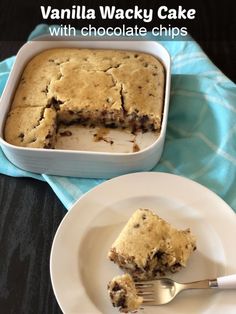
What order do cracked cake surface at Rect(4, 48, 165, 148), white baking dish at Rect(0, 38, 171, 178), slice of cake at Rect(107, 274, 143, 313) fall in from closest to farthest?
slice of cake at Rect(107, 274, 143, 313) < white baking dish at Rect(0, 38, 171, 178) < cracked cake surface at Rect(4, 48, 165, 148)

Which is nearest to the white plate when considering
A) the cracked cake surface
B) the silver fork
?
the silver fork

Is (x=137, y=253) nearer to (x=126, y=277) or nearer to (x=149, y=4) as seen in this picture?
(x=126, y=277)

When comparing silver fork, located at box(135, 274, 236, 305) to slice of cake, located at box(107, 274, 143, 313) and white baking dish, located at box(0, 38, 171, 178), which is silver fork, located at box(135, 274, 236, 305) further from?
white baking dish, located at box(0, 38, 171, 178)

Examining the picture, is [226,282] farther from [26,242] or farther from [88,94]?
[88,94]

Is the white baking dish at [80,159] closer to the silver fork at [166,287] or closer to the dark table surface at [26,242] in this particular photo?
the dark table surface at [26,242]

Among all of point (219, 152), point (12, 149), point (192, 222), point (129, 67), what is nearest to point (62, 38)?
point (129, 67)

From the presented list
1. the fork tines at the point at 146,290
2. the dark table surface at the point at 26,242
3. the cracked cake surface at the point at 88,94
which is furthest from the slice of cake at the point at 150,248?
the cracked cake surface at the point at 88,94

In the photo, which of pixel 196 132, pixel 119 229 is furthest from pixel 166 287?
pixel 196 132
